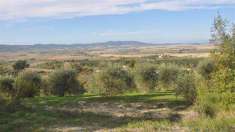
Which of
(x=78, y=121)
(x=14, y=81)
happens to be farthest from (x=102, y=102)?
(x=14, y=81)

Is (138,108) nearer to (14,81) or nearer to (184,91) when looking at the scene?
(184,91)

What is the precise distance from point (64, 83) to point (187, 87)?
871 inches

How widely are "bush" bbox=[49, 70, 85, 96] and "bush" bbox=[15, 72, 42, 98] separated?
95.3 inches

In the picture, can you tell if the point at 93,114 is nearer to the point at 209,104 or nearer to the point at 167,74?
the point at 209,104

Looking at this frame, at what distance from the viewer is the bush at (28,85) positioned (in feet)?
168

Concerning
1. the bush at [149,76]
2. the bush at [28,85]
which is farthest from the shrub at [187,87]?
the bush at [28,85]

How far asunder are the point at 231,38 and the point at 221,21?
3.95 feet

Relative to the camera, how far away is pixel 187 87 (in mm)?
41781

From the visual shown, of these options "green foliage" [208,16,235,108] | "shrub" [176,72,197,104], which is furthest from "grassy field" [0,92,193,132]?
"green foliage" [208,16,235,108]

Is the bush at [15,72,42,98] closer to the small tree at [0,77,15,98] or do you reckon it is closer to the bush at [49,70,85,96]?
the small tree at [0,77,15,98]

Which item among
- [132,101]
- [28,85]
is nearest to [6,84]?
[28,85]

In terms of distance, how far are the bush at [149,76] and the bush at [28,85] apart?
14649 mm

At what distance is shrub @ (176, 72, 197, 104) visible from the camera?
41094 millimetres

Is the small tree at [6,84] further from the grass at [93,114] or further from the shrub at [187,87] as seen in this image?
the shrub at [187,87]
